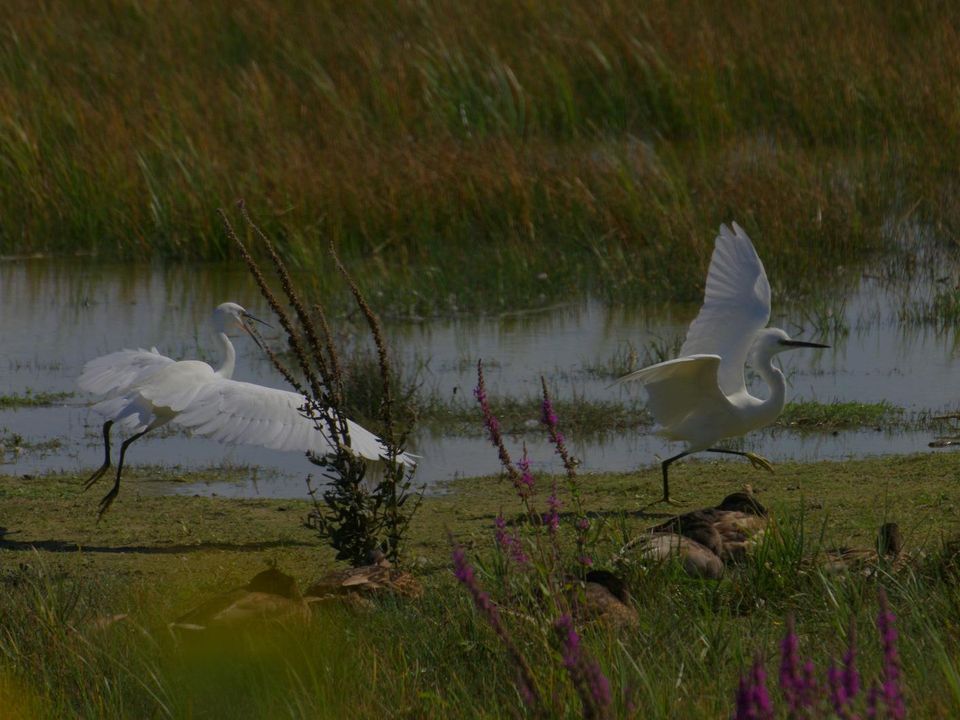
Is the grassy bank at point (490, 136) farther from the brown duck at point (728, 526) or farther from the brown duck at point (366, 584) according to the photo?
the brown duck at point (366, 584)

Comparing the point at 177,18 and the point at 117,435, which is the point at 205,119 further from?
the point at 117,435

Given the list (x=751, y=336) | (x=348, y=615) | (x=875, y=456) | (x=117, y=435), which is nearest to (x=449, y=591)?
(x=348, y=615)

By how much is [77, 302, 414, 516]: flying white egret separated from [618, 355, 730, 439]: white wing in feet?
4.15

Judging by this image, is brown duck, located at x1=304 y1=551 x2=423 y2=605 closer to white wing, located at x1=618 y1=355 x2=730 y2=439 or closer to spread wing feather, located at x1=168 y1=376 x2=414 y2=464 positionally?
spread wing feather, located at x1=168 y1=376 x2=414 y2=464

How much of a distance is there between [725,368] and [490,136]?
24.7 feet

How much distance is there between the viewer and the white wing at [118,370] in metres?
7.04

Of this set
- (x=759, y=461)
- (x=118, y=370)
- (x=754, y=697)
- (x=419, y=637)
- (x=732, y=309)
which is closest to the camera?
(x=754, y=697)

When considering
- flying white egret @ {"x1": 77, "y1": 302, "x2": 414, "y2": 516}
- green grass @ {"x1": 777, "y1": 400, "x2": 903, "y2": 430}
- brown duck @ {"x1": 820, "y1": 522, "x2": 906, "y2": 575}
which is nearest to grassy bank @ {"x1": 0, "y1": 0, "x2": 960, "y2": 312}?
green grass @ {"x1": 777, "y1": 400, "x2": 903, "y2": 430}

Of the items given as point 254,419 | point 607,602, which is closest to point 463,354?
point 254,419

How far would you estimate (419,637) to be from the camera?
4.28m

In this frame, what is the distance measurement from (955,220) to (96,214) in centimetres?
717

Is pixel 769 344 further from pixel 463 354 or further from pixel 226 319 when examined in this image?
pixel 463 354

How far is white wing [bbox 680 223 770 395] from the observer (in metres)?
7.19

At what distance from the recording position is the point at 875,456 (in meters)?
7.72
